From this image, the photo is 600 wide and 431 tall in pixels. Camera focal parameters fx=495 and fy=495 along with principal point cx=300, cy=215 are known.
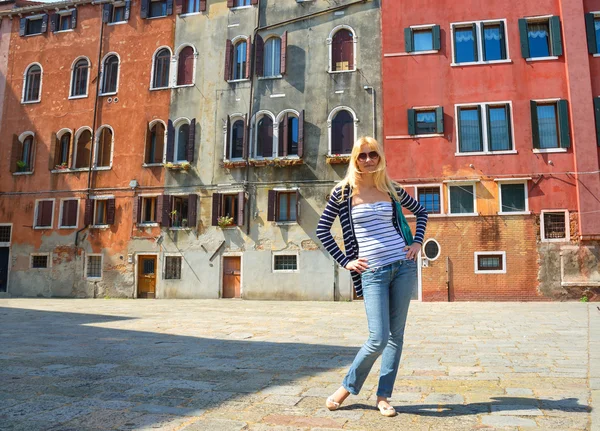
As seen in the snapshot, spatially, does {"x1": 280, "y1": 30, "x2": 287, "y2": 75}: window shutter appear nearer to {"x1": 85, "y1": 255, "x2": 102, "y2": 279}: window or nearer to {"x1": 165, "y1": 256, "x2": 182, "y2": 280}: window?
{"x1": 165, "y1": 256, "x2": 182, "y2": 280}: window

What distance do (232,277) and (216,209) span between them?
2880mm

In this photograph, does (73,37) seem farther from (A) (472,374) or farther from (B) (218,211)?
(A) (472,374)

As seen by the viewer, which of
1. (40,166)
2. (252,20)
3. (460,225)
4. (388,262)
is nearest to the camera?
(388,262)

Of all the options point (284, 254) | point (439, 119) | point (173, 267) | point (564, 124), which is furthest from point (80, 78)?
point (564, 124)

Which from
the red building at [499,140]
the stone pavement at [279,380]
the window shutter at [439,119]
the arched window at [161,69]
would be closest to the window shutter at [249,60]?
the arched window at [161,69]

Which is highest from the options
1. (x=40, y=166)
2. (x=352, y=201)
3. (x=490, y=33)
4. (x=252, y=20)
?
(x=252, y=20)

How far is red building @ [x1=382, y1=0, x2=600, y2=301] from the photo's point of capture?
17.6 metres

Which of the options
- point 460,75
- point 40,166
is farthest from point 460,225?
point 40,166

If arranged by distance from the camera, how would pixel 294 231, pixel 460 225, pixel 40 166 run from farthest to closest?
1. pixel 40 166
2. pixel 294 231
3. pixel 460 225

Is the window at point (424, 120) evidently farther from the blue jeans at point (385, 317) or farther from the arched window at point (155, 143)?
the blue jeans at point (385, 317)

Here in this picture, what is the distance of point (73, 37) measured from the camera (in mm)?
24156

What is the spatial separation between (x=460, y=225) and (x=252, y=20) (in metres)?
12.5

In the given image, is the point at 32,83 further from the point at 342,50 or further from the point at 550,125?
the point at 550,125

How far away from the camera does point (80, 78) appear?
23828 mm
